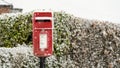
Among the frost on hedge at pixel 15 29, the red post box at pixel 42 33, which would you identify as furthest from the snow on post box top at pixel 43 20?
the frost on hedge at pixel 15 29

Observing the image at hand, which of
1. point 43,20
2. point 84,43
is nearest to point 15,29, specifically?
point 84,43

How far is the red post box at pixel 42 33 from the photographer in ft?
24.1

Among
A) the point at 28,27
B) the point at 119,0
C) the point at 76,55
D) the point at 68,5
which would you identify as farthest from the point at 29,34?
the point at 119,0

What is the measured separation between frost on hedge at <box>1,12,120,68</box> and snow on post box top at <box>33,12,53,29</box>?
249cm

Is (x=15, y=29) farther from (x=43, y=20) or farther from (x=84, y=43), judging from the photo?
(x=43, y=20)

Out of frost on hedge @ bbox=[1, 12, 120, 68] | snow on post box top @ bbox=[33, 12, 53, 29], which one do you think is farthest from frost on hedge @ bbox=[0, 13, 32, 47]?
snow on post box top @ bbox=[33, 12, 53, 29]

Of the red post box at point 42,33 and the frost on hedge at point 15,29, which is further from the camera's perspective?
the frost on hedge at point 15,29

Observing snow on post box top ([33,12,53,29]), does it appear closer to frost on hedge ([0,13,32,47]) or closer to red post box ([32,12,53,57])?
red post box ([32,12,53,57])

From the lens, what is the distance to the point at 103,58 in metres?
10.6

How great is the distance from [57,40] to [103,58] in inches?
42.6

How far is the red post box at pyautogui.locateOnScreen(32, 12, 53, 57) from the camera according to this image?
24.1 ft

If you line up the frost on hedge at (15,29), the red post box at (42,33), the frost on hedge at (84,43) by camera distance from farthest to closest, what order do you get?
the frost on hedge at (15,29) < the frost on hedge at (84,43) < the red post box at (42,33)

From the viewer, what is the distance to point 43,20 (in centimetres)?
743

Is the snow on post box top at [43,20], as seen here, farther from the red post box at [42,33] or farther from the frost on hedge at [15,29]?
the frost on hedge at [15,29]
